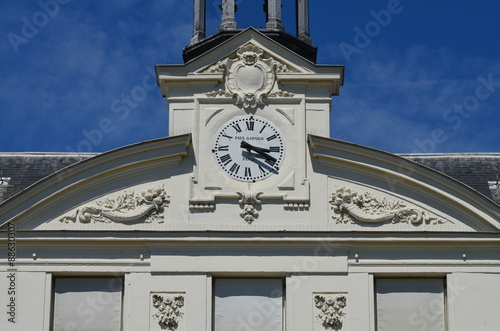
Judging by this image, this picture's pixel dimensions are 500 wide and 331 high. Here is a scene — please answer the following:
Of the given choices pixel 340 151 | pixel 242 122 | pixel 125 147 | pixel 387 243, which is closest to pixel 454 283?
pixel 387 243

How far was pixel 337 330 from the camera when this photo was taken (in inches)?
1182

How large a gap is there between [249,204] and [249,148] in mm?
1372

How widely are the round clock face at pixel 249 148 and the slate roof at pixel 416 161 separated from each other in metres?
4.23

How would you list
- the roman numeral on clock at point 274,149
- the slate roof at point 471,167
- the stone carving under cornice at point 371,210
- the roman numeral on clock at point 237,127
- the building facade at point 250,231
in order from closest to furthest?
the building facade at point 250,231
the stone carving under cornice at point 371,210
the roman numeral on clock at point 274,149
the roman numeral on clock at point 237,127
the slate roof at point 471,167

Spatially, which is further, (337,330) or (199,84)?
(199,84)

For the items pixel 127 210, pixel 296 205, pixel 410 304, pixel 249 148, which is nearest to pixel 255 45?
pixel 249 148

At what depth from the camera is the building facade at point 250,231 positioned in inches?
1193

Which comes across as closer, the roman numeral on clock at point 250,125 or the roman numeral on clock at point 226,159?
the roman numeral on clock at point 226,159

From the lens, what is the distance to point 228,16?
3416 cm

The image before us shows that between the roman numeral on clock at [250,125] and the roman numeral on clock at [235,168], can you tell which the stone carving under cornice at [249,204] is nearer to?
the roman numeral on clock at [235,168]

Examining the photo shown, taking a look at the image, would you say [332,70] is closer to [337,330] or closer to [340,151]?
[340,151]

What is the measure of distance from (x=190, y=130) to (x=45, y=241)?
426 cm

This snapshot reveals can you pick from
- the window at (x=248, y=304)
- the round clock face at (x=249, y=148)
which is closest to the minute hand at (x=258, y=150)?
the round clock face at (x=249, y=148)

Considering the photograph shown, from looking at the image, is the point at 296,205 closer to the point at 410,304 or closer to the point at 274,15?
the point at 410,304
